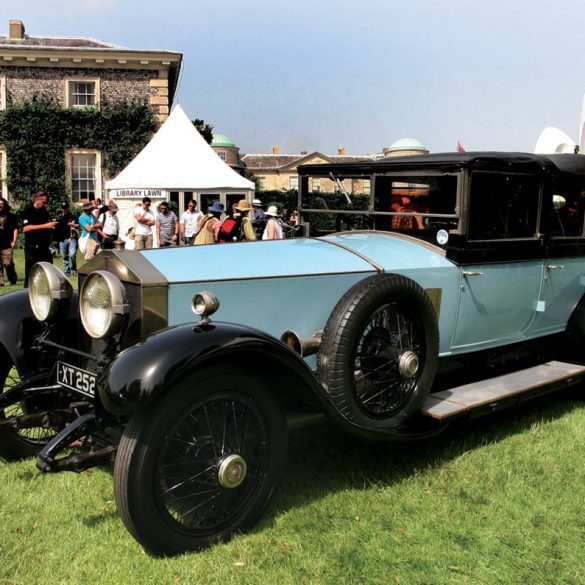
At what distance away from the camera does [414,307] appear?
3.42 metres

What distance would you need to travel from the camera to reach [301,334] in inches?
134

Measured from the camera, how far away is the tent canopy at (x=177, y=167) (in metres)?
13.6

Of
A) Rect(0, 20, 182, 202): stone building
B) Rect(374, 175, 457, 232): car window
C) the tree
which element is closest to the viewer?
Rect(374, 175, 457, 232): car window

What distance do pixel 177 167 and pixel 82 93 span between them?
1068 centimetres

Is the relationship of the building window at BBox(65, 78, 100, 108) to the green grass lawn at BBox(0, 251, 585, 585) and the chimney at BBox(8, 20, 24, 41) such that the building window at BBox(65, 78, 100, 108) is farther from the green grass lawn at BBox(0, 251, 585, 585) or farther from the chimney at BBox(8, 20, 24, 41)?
the green grass lawn at BBox(0, 251, 585, 585)

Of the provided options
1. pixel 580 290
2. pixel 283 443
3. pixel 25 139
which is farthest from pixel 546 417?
pixel 25 139

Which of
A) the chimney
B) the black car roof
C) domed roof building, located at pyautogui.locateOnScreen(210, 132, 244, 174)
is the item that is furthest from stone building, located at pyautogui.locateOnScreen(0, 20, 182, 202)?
domed roof building, located at pyautogui.locateOnScreen(210, 132, 244, 174)

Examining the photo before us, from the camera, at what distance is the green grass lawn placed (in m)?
2.56

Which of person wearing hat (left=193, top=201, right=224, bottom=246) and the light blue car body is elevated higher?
the light blue car body

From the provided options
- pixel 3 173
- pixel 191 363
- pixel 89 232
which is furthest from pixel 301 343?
pixel 3 173

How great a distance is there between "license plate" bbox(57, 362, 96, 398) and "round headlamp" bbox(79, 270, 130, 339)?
219 mm

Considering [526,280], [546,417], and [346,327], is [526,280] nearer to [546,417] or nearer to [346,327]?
[546,417]

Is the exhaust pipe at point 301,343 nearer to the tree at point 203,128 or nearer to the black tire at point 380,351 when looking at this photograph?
the black tire at point 380,351

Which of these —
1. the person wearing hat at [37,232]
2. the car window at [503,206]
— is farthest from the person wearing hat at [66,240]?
the car window at [503,206]
